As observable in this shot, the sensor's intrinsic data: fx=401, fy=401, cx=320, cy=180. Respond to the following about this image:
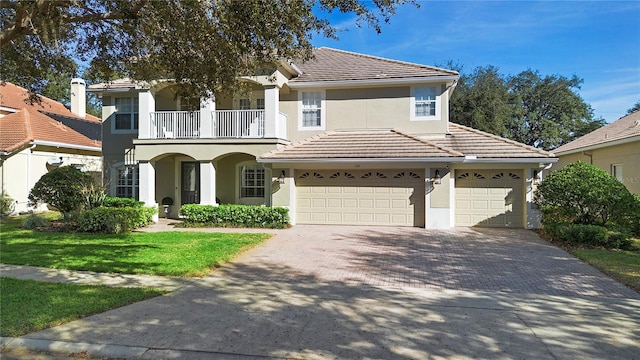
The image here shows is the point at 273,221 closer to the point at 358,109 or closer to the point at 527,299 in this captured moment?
the point at 358,109

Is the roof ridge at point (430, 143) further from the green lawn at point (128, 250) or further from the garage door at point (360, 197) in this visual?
the green lawn at point (128, 250)

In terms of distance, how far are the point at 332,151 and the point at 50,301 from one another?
10929mm

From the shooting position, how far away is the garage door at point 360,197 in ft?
51.1

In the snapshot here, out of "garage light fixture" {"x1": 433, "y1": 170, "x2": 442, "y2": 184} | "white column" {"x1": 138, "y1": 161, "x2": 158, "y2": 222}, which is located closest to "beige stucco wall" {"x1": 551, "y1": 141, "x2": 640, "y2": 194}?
"garage light fixture" {"x1": 433, "y1": 170, "x2": 442, "y2": 184}

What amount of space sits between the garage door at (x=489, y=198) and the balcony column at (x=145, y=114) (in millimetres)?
12975

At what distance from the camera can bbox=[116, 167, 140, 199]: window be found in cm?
1908

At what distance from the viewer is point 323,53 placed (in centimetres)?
2062

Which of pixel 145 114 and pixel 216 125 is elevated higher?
pixel 145 114

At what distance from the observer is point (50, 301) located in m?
6.21

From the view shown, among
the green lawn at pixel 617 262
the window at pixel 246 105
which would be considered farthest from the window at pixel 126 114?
the green lawn at pixel 617 262

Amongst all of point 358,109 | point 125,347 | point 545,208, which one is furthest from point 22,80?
point 545,208

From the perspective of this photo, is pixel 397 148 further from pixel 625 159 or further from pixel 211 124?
pixel 625 159

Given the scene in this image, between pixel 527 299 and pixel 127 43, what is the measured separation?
9.59 meters

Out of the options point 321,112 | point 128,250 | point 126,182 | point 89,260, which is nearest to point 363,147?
point 321,112
